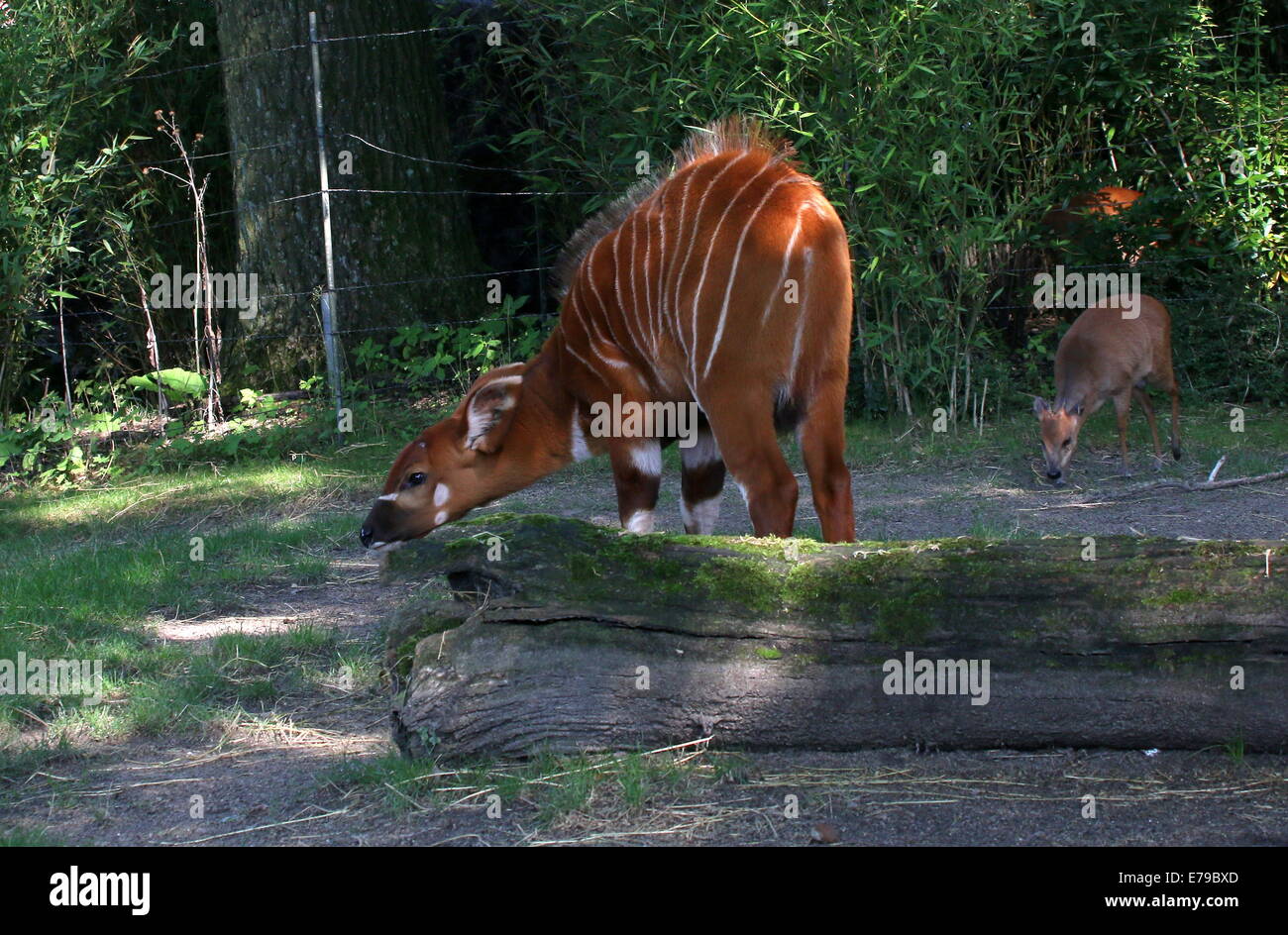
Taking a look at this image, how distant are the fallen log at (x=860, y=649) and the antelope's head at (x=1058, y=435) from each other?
153 inches

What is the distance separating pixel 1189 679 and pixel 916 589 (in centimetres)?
65

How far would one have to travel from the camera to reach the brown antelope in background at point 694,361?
13.7ft

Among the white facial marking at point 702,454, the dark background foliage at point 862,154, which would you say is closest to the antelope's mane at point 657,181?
the white facial marking at point 702,454

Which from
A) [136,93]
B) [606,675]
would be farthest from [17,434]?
[606,675]

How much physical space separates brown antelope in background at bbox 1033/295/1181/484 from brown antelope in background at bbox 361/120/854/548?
3.39 m

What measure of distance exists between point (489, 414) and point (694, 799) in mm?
2097

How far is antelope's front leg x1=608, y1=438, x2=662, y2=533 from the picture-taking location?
4621mm

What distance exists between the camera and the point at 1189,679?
3.11 m

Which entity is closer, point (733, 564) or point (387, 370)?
point (733, 564)

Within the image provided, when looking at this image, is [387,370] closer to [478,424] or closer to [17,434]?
[17,434]

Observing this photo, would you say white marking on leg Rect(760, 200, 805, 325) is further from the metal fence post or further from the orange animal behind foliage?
the orange animal behind foliage

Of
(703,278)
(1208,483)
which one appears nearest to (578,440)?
(703,278)

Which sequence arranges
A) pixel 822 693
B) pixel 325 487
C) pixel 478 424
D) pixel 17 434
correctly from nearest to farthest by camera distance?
pixel 822 693 → pixel 478 424 → pixel 325 487 → pixel 17 434

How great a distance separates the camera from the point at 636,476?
4.62 m
